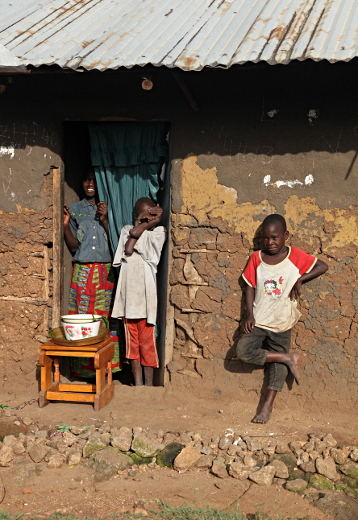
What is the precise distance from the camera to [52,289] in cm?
520

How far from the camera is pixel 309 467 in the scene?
12.5 feet

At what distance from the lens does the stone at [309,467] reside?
3783 mm

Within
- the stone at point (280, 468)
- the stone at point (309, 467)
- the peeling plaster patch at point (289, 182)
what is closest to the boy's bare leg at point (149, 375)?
the stone at point (280, 468)

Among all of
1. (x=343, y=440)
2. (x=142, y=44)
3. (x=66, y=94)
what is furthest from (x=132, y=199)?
(x=343, y=440)

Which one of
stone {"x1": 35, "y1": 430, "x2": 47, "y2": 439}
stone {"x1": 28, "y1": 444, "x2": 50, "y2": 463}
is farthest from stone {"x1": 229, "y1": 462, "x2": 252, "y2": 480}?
stone {"x1": 35, "y1": 430, "x2": 47, "y2": 439}

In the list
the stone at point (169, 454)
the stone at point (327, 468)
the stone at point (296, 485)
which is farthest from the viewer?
the stone at point (169, 454)

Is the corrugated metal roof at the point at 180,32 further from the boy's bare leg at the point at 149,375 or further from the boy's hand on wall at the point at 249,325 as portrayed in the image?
the boy's bare leg at the point at 149,375

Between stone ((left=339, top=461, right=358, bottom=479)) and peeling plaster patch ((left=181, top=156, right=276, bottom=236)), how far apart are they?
191 centimetres

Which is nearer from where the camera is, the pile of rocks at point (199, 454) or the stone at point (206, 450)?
the pile of rocks at point (199, 454)

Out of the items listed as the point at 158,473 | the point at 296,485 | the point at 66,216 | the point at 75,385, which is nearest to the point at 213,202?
the point at 66,216

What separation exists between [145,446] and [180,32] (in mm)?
3287

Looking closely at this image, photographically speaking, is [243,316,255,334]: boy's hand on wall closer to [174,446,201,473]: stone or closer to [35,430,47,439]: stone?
[174,446,201,473]: stone

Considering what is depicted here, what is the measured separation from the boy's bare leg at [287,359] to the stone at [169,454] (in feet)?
3.30

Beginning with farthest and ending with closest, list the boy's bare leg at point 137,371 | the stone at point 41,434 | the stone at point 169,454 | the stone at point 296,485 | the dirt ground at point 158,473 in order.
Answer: the boy's bare leg at point 137,371 → the stone at point 41,434 → the stone at point 169,454 → the stone at point 296,485 → the dirt ground at point 158,473
